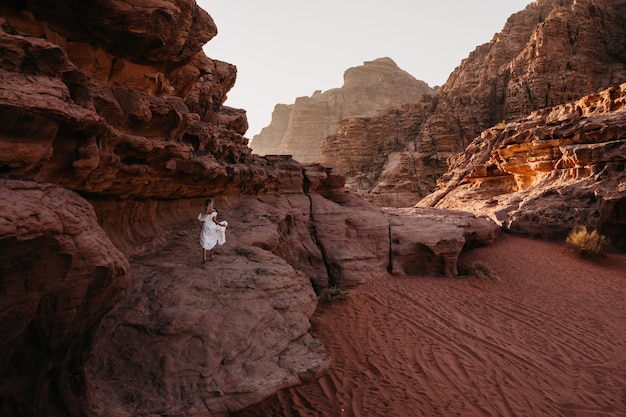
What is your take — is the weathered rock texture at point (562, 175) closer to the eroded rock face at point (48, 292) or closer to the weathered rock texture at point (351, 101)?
the eroded rock face at point (48, 292)

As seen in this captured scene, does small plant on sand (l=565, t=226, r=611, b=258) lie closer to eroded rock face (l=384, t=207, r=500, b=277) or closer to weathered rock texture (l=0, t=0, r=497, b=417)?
eroded rock face (l=384, t=207, r=500, b=277)

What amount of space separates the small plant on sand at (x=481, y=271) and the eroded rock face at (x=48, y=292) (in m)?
10.7

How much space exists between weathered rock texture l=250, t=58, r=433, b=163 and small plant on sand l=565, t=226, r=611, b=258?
70.6m

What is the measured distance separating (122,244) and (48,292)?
3265 millimetres

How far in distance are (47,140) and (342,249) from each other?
8.37 m

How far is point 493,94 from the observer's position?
39.5 metres

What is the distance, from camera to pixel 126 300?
5.20 metres

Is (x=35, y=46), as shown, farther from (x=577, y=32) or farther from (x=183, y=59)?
(x=577, y=32)

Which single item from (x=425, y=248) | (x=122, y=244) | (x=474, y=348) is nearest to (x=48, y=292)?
(x=122, y=244)

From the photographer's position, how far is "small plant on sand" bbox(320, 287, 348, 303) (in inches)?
358

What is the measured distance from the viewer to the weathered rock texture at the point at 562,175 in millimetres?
13773

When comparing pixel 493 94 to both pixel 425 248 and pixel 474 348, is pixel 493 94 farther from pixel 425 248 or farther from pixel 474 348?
pixel 474 348

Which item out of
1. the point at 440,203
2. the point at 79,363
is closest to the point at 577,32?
the point at 440,203

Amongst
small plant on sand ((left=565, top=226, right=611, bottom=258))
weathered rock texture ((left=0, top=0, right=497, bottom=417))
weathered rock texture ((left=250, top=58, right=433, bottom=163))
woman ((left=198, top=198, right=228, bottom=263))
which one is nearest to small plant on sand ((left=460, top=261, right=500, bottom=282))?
small plant on sand ((left=565, top=226, right=611, bottom=258))
